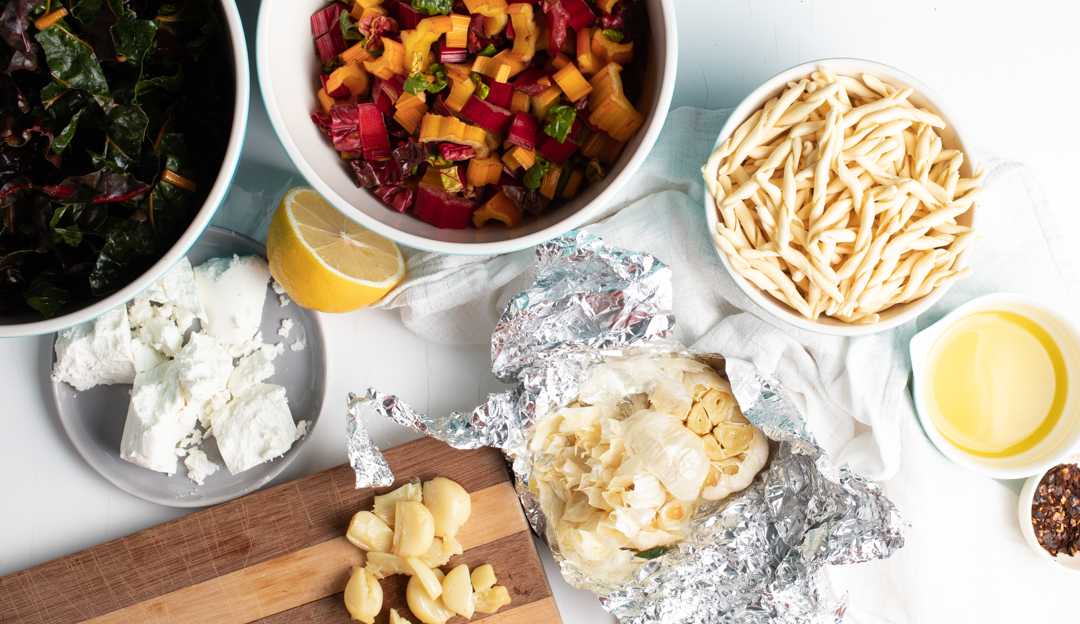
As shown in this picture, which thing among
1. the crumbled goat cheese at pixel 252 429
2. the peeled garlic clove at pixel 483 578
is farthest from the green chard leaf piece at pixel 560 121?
the peeled garlic clove at pixel 483 578

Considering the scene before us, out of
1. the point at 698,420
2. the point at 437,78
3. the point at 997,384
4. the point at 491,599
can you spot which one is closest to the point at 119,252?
the point at 437,78

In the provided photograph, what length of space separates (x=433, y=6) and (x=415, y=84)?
0.11 m

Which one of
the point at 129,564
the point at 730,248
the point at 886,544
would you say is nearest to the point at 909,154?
Answer: the point at 730,248

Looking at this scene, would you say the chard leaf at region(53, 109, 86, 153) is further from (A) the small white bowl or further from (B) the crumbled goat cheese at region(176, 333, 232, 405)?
(A) the small white bowl

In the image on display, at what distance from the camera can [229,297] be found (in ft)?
4.25

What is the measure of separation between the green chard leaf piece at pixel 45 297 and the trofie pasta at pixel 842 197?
101cm

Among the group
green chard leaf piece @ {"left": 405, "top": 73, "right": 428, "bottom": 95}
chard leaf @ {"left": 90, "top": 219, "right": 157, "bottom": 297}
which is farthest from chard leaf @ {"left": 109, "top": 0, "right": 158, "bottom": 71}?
green chard leaf piece @ {"left": 405, "top": 73, "right": 428, "bottom": 95}

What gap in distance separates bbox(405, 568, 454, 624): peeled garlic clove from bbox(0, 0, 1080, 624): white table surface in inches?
9.1

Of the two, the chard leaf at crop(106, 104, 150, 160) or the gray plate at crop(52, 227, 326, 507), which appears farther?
the gray plate at crop(52, 227, 326, 507)

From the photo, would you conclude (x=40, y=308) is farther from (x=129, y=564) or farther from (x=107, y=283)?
(x=129, y=564)

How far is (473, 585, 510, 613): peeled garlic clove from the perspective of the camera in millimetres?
1333

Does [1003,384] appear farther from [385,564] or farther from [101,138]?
[101,138]

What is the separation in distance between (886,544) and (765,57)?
92 centimetres

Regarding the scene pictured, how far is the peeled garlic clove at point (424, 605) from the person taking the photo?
131 centimetres
